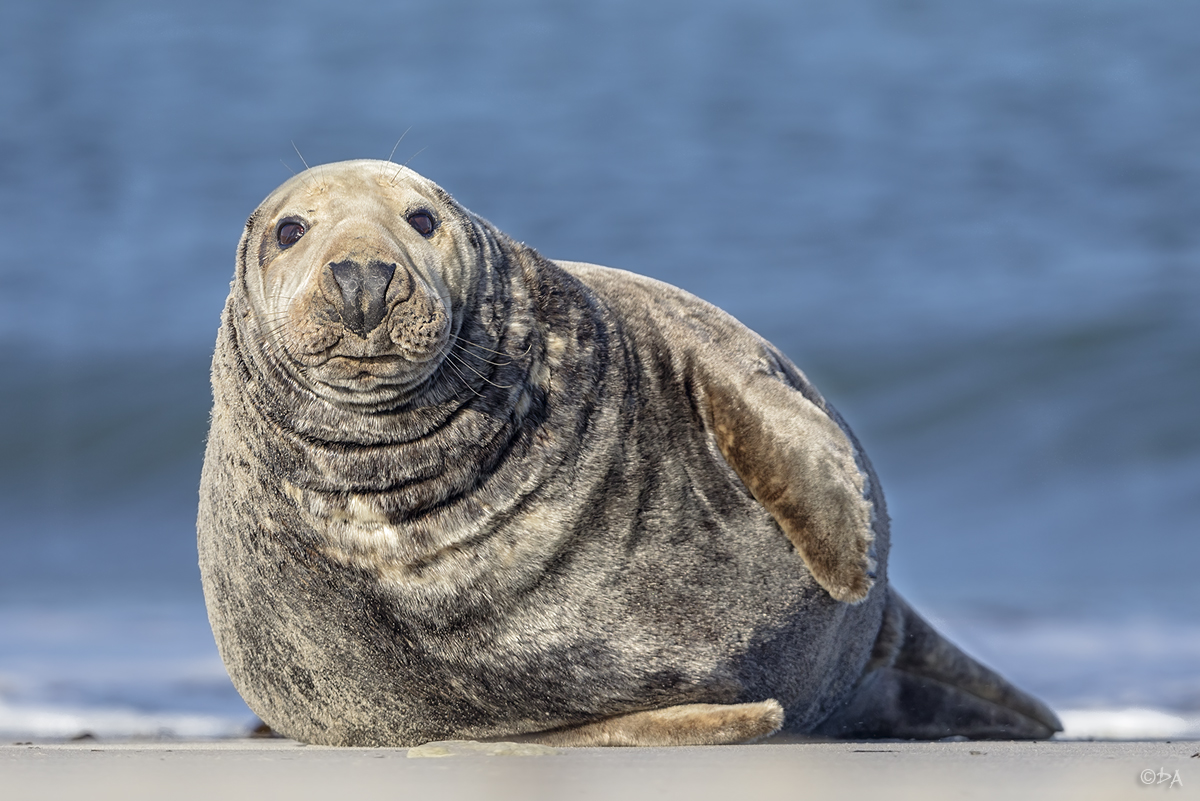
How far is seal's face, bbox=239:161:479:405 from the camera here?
12.2ft

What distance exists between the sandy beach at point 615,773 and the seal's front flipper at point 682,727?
15 centimetres

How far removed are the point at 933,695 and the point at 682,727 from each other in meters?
2.11

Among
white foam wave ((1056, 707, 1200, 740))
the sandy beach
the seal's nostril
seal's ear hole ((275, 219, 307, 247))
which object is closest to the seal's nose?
the seal's nostril

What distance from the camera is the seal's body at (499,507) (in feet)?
13.4

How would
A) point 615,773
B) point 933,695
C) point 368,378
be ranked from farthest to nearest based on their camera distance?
point 933,695, point 368,378, point 615,773

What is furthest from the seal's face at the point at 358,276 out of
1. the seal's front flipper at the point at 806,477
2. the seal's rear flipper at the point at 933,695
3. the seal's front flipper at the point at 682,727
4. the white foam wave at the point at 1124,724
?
the white foam wave at the point at 1124,724

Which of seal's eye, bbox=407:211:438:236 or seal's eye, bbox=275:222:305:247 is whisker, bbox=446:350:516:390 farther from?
→ seal's eye, bbox=275:222:305:247

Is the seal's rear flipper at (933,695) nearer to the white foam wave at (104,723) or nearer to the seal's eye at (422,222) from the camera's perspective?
the seal's eye at (422,222)

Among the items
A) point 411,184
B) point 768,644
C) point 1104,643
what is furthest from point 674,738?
point 1104,643

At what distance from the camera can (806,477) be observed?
14.2 ft

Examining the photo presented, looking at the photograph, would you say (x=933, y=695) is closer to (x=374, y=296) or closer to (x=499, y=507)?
(x=499, y=507)

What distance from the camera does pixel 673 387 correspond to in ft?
15.0

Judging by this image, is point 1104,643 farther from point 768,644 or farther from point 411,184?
point 411,184

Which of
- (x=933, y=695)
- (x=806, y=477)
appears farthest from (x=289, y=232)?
(x=933, y=695)
